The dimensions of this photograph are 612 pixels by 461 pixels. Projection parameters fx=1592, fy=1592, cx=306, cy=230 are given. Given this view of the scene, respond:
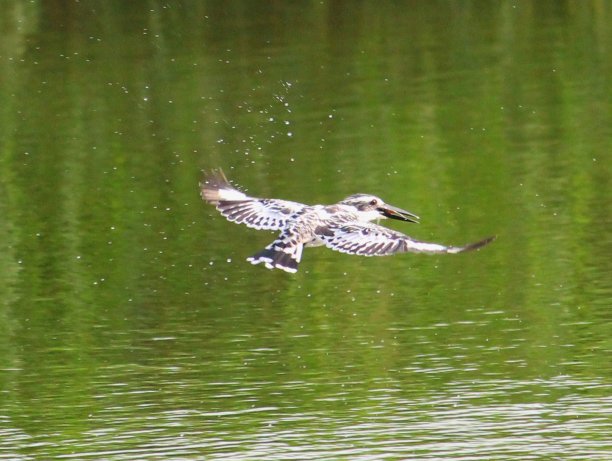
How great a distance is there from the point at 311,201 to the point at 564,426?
279 inches

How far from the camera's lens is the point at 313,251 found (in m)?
15.9

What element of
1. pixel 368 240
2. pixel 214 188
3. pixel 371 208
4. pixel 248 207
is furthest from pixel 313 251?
pixel 368 240

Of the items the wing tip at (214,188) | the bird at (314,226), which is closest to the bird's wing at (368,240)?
the bird at (314,226)

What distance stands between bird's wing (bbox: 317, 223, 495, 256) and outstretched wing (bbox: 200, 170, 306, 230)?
0.77m

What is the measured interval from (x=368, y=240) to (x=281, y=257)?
0.63m

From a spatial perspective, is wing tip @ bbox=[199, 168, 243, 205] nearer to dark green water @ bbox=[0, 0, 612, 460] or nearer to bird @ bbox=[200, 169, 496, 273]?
bird @ bbox=[200, 169, 496, 273]

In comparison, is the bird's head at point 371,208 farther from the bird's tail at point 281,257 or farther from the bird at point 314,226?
the bird's tail at point 281,257

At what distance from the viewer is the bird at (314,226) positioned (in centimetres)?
1070

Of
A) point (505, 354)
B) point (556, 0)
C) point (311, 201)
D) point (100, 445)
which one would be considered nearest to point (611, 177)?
point (311, 201)

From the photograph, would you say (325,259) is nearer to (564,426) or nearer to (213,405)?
(213,405)

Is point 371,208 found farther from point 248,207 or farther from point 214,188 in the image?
point 214,188

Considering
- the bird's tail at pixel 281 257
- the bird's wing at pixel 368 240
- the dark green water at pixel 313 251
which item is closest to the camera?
the bird's wing at pixel 368 240

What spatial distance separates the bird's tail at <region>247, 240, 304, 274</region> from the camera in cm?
1087

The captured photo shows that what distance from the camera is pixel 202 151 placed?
2103cm
